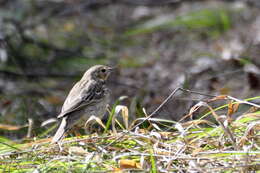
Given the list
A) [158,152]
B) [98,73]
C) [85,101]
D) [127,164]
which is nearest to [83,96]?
[85,101]

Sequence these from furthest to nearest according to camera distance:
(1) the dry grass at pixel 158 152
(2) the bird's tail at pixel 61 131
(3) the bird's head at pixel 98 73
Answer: (3) the bird's head at pixel 98 73
(2) the bird's tail at pixel 61 131
(1) the dry grass at pixel 158 152

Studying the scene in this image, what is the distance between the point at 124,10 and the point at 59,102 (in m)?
5.40

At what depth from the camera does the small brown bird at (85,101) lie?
18.7 ft

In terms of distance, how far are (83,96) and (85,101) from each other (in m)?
0.09

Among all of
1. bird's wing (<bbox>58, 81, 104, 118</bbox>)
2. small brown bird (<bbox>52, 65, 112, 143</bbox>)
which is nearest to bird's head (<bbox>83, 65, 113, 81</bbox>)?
small brown bird (<bbox>52, 65, 112, 143</bbox>)

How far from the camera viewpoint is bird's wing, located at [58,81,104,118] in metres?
5.78

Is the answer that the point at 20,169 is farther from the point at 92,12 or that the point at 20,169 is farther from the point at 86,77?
the point at 92,12

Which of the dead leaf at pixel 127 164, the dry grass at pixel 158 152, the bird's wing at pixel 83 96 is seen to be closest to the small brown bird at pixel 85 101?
the bird's wing at pixel 83 96

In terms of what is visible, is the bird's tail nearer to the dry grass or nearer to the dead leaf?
the dry grass

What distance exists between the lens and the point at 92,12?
13055 mm

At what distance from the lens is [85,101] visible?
6.02 meters

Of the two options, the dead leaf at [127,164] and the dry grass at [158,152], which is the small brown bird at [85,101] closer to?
the dry grass at [158,152]

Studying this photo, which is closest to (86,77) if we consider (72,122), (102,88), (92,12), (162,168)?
(102,88)

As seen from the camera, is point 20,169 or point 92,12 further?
point 92,12
